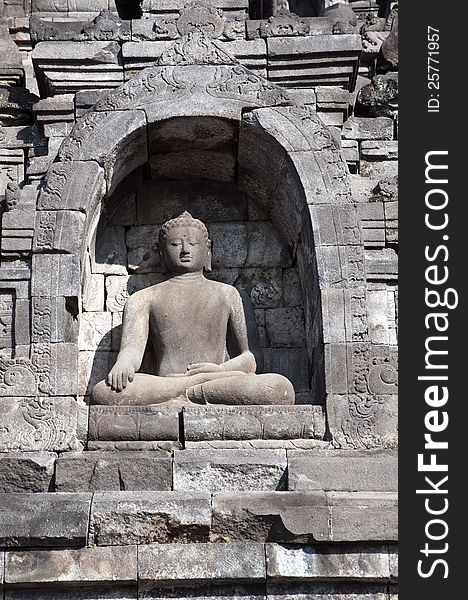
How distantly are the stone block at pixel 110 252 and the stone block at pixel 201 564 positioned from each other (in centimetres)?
388

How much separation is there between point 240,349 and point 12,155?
3033mm

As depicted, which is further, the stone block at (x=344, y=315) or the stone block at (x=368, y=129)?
the stone block at (x=368, y=129)

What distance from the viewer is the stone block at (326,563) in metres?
9.94

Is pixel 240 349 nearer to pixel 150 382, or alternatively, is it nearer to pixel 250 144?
pixel 150 382

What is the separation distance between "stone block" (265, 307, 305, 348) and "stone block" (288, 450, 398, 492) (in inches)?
82.4

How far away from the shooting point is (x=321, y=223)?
11984mm

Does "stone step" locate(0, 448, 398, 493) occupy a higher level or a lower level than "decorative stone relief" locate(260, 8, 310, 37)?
lower

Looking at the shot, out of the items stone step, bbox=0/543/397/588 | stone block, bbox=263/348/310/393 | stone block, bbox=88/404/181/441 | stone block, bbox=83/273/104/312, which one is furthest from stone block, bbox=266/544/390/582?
stone block, bbox=83/273/104/312

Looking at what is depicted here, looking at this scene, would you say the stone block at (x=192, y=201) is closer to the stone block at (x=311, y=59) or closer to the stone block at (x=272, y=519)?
the stone block at (x=311, y=59)

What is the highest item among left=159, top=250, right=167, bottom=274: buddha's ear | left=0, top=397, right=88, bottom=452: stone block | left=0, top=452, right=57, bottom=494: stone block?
left=159, top=250, right=167, bottom=274: buddha's ear

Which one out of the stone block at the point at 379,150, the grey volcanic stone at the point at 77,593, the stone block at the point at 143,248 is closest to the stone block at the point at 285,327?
the stone block at the point at 143,248

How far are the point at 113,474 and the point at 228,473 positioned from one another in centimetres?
95

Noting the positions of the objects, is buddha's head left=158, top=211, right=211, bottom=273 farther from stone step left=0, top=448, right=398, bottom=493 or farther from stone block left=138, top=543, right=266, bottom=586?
stone block left=138, top=543, right=266, bottom=586

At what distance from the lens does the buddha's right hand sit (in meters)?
11.7
